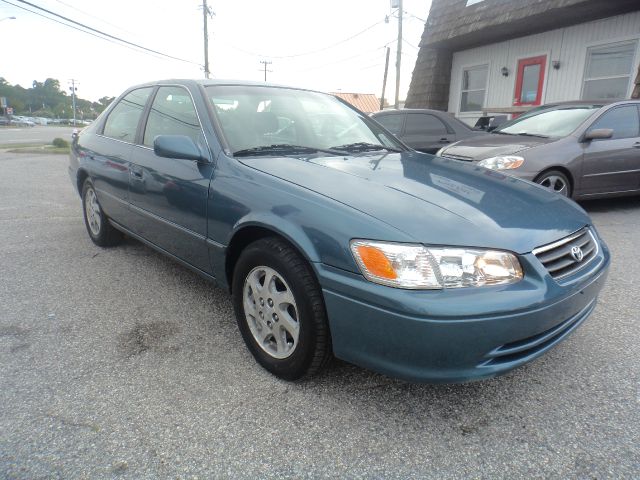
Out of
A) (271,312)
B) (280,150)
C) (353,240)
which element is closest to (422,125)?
(280,150)

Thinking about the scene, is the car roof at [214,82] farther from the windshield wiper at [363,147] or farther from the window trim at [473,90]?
the window trim at [473,90]

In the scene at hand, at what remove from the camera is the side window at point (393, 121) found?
7.93 meters

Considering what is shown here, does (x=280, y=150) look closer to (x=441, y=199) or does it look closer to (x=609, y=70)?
(x=441, y=199)

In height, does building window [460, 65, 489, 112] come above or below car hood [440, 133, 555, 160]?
above

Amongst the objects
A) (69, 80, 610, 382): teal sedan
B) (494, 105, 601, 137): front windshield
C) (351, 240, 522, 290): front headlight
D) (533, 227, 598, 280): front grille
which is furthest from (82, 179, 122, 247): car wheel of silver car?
(494, 105, 601, 137): front windshield

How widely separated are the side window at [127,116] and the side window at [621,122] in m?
5.16

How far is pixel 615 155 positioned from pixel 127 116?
5.66m

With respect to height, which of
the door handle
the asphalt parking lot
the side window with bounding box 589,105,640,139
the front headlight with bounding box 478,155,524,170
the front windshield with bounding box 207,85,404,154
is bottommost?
the asphalt parking lot

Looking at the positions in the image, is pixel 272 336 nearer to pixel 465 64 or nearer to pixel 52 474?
pixel 52 474

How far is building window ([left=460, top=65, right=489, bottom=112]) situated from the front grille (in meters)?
10.8

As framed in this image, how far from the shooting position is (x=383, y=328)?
1.77 metres

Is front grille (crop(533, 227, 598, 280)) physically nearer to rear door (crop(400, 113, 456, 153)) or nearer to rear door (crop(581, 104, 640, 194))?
rear door (crop(581, 104, 640, 194))

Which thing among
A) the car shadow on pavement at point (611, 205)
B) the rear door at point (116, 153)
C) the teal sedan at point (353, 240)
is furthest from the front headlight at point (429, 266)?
the car shadow on pavement at point (611, 205)

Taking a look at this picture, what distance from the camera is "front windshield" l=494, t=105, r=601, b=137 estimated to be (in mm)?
5746
